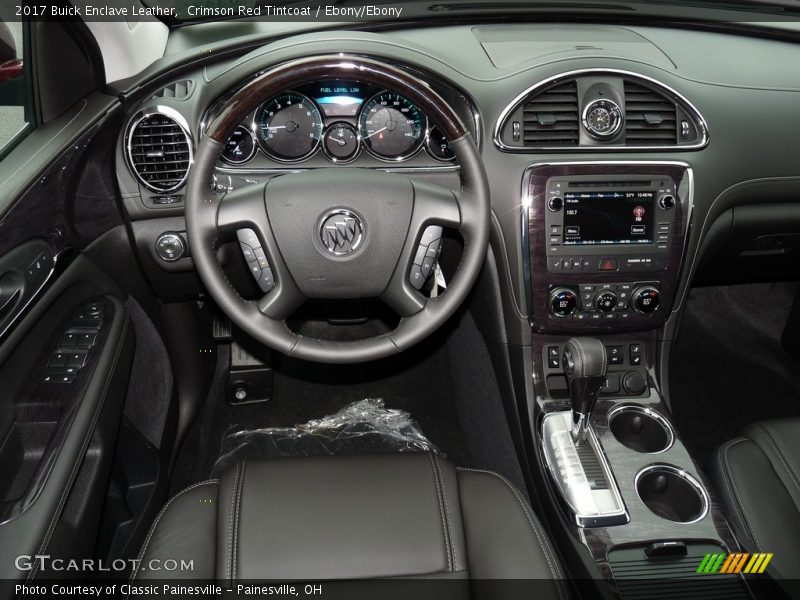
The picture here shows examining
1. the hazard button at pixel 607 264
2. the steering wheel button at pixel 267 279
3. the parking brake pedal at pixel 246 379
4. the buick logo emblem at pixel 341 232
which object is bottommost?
the parking brake pedal at pixel 246 379

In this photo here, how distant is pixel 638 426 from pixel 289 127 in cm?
125

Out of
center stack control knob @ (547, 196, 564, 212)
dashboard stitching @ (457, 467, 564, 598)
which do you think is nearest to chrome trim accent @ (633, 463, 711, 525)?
dashboard stitching @ (457, 467, 564, 598)

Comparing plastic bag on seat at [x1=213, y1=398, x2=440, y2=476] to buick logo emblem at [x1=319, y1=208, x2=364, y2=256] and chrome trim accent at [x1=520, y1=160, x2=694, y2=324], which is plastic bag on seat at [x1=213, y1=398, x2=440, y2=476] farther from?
buick logo emblem at [x1=319, y1=208, x2=364, y2=256]

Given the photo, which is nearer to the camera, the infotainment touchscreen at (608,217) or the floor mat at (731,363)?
the infotainment touchscreen at (608,217)

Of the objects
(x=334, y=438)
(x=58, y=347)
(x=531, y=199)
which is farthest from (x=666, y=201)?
(x=58, y=347)

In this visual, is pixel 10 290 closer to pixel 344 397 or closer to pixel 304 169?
pixel 304 169

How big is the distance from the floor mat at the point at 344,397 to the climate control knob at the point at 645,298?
2.76 feet

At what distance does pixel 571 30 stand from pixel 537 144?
485 millimetres

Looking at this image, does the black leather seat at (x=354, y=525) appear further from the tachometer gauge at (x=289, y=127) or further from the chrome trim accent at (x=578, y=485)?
the tachometer gauge at (x=289, y=127)

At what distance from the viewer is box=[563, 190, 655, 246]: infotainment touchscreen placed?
1808mm

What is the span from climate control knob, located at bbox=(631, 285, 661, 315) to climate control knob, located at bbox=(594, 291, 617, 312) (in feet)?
0.19

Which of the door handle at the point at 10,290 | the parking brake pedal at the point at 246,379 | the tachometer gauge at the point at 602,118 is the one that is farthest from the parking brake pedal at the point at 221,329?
the tachometer gauge at the point at 602,118

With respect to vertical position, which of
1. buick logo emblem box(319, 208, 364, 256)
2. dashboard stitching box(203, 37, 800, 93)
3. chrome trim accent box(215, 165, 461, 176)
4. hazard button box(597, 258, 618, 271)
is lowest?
hazard button box(597, 258, 618, 271)

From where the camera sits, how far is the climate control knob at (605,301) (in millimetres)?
1880
